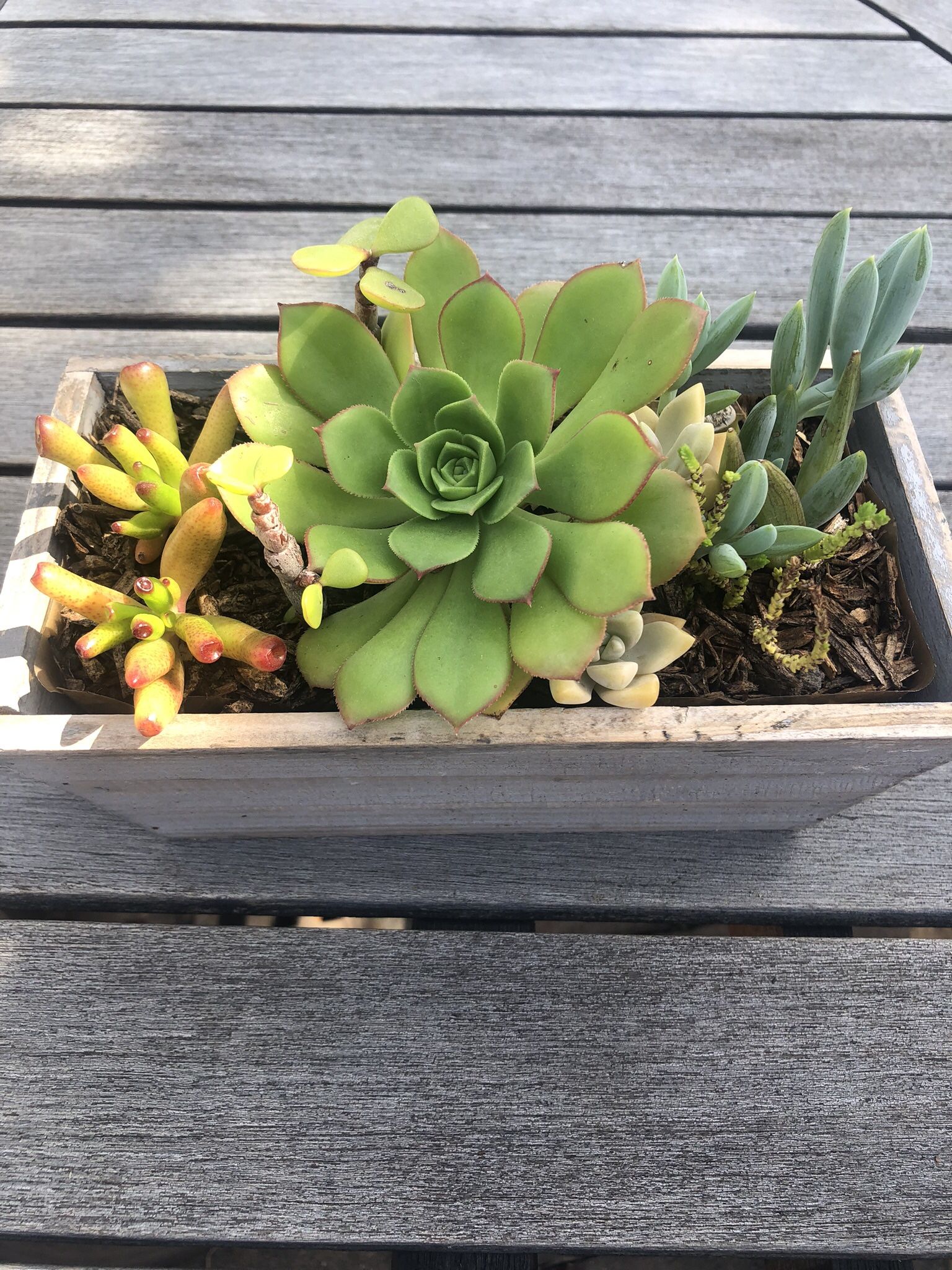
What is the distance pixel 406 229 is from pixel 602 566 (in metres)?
0.27

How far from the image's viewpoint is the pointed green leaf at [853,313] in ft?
2.02

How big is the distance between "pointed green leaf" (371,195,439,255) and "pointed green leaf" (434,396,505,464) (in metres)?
0.11

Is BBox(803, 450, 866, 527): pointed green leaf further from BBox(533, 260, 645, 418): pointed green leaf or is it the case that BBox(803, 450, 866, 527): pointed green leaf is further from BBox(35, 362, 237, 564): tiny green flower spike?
BBox(35, 362, 237, 564): tiny green flower spike

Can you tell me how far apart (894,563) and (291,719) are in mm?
546

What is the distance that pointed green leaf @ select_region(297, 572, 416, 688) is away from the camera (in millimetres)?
639

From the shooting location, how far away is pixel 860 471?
0.63 m

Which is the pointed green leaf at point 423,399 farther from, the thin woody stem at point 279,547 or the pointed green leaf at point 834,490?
the pointed green leaf at point 834,490

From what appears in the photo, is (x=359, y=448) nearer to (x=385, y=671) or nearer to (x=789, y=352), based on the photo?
(x=385, y=671)

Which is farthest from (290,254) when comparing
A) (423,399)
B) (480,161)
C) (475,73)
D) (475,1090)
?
(475,1090)

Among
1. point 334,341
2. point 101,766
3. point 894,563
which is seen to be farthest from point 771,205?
point 101,766

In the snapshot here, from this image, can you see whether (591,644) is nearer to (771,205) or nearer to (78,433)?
(78,433)

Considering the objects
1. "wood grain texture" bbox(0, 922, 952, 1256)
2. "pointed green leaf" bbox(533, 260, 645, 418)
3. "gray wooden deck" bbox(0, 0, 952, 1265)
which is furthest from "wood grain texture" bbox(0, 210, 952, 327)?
"wood grain texture" bbox(0, 922, 952, 1256)

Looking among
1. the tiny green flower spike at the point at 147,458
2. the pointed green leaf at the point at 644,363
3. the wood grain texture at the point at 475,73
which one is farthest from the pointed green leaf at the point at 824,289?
the wood grain texture at the point at 475,73

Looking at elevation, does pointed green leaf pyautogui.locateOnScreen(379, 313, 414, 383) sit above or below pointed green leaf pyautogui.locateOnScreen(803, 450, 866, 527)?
above
